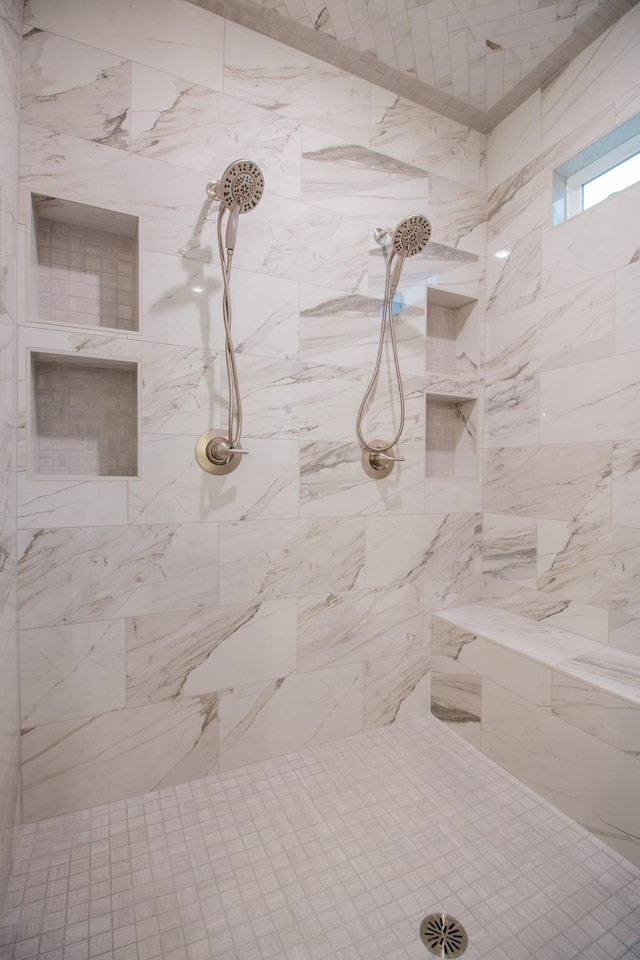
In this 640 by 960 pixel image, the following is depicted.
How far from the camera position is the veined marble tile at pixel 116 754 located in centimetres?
122

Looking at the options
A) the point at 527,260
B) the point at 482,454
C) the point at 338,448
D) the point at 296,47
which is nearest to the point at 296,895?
the point at 338,448

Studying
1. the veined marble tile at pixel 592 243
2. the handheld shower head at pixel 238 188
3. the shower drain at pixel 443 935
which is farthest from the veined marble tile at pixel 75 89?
the shower drain at pixel 443 935

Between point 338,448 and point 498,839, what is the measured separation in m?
1.24

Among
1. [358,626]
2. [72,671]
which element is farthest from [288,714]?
[72,671]

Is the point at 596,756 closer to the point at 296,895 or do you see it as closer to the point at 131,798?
the point at 296,895

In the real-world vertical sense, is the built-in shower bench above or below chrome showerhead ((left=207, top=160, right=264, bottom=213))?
below

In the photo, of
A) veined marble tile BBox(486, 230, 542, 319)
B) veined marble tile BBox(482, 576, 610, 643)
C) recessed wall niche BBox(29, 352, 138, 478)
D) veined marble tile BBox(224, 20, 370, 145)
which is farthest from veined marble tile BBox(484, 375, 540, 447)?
recessed wall niche BBox(29, 352, 138, 478)

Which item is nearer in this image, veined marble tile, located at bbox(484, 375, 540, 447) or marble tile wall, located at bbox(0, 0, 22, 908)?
marble tile wall, located at bbox(0, 0, 22, 908)

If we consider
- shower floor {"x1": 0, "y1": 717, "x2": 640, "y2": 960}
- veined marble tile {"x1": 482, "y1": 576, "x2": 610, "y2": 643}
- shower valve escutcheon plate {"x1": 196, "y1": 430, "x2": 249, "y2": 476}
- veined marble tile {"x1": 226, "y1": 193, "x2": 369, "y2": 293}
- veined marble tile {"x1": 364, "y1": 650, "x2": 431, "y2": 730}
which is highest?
veined marble tile {"x1": 226, "y1": 193, "x2": 369, "y2": 293}

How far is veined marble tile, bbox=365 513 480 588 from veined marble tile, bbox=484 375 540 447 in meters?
0.37

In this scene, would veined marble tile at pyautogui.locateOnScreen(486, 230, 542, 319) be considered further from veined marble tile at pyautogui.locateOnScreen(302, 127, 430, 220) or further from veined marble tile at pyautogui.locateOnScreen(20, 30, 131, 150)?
veined marble tile at pyautogui.locateOnScreen(20, 30, 131, 150)

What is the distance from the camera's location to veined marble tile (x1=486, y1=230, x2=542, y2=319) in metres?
1.72

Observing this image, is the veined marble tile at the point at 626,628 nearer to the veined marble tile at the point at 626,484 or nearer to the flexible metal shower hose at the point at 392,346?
the veined marble tile at the point at 626,484

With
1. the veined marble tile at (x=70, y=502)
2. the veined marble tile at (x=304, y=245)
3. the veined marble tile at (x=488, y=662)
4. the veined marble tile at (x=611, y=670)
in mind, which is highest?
the veined marble tile at (x=304, y=245)
